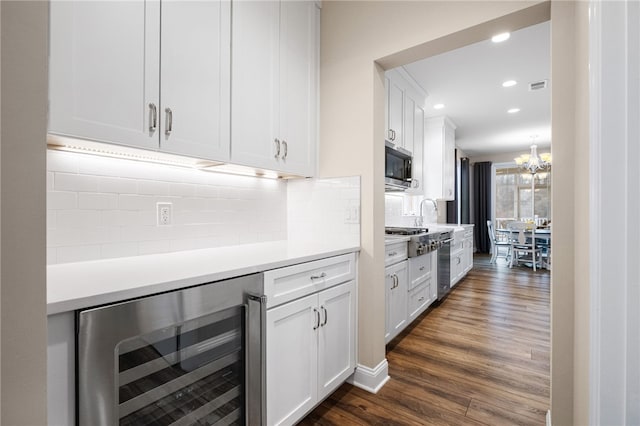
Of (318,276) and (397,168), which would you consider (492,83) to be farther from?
(318,276)

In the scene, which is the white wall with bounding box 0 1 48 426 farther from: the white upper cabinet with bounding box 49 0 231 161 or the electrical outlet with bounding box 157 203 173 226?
the electrical outlet with bounding box 157 203 173 226

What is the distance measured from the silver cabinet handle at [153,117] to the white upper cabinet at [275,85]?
395mm

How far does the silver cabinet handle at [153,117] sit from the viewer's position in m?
1.28

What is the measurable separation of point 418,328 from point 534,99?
12.1 feet

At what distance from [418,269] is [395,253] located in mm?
647

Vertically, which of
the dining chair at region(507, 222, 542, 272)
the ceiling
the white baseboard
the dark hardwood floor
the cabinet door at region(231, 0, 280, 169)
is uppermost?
the ceiling

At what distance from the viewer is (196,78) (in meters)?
1.43

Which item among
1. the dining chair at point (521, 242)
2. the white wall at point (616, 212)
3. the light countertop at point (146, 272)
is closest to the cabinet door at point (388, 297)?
the light countertop at point (146, 272)

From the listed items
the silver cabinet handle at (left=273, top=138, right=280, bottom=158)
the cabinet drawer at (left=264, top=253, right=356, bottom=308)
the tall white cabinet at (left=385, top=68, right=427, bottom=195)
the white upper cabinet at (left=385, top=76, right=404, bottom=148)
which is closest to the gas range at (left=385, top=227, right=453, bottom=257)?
the tall white cabinet at (left=385, top=68, right=427, bottom=195)

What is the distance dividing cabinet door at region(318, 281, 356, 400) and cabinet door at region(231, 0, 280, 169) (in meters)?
0.89

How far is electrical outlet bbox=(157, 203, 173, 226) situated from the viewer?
5.22 ft

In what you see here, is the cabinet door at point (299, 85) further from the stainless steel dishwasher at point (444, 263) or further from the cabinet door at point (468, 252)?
the cabinet door at point (468, 252)

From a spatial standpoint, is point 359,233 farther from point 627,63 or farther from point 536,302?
point 536,302

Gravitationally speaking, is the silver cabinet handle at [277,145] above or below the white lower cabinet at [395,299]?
above
